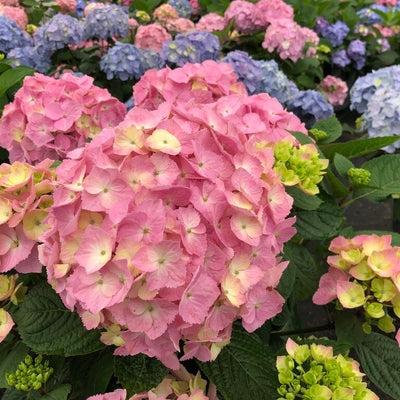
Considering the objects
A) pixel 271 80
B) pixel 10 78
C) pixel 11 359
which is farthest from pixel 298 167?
pixel 271 80

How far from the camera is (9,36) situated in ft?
5.45

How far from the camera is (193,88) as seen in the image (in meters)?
1.04

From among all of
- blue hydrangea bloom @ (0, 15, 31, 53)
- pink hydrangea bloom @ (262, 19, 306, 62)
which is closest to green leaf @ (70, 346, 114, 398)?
blue hydrangea bloom @ (0, 15, 31, 53)

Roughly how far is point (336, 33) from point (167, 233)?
255cm

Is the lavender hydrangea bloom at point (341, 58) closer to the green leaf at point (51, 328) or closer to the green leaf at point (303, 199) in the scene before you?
the green leaf at point (303, 199)

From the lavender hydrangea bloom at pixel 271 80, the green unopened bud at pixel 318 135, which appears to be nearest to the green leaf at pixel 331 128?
the green unopened bud at pixel 318 135

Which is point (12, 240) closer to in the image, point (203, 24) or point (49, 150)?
point (49, 150)

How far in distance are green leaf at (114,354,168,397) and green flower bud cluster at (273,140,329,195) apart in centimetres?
38

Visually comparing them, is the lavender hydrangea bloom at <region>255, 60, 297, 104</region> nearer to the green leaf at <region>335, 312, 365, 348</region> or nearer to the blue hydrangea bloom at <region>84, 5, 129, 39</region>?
the blue hydrangea bloom at <region>84, 5, 129, 39</region>

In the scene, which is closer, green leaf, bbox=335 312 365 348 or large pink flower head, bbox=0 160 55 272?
large pink flower head, bbox=0 160 55 272

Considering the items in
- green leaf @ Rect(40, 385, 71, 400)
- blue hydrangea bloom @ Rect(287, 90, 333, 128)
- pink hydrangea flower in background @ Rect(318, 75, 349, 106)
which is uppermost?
green leaf @ Rect(40, 385, 71, 400)

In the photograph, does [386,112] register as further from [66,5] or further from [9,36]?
[66,5]

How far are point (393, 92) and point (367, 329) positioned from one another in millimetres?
990

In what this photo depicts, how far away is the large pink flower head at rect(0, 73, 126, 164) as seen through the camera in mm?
1017
